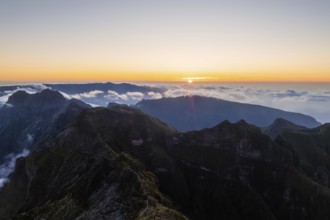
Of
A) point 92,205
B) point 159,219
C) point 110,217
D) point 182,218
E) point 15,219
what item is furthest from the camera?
point 15,219

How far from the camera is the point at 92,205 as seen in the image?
177 meters

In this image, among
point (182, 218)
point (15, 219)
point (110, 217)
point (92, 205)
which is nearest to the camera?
point (182, 218)

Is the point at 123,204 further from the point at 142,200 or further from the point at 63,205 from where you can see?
the point at 63,205

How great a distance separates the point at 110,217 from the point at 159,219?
38.6m

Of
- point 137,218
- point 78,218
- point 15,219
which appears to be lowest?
point 15,219

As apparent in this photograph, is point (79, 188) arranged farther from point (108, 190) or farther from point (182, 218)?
point (182, 218)

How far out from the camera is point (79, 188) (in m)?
198

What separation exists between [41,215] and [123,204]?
5382 cm

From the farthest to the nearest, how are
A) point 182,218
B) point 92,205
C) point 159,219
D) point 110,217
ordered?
point 92,205 < point 110,217 < point 182,218 < point 159,219

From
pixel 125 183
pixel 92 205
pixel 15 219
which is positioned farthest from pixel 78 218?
pixel 15 219

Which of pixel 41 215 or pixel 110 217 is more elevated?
pixel 110 217

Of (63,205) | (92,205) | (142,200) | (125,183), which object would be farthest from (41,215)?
(142,200)

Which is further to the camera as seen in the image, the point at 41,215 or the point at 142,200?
the point at 41,215

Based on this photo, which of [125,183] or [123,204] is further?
[125,183]
